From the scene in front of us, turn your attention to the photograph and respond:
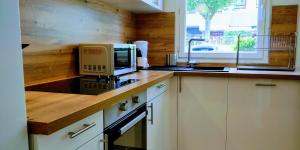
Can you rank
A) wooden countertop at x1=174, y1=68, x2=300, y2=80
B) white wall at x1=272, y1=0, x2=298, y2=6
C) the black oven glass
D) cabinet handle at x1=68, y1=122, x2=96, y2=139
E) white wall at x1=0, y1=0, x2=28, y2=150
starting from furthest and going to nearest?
1. white wall at x1=272, y1=0, x2=298, y2=6
2. wooden countertop at x1=174, y1=68, x2=300, y2=80
3. the black oven glass
4. cabinet handle at x1=68, y1=122, x2=96, y2=139
5. white wall at x1=0, y1=0, x2=28, y2=150

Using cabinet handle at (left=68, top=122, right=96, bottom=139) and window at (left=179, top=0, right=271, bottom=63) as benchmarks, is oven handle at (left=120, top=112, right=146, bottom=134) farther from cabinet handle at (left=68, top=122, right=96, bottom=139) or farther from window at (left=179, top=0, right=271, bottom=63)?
window at (left=179, top=0, right=271, bottom=63)

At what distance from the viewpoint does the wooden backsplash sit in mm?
1468

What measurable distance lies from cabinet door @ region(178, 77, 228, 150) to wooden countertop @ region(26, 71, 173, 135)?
3.29 ft

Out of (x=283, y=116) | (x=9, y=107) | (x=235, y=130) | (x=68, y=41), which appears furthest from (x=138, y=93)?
(x=283, y=116)

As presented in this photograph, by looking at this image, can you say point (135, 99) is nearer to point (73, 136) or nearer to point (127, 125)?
point (127, 125)

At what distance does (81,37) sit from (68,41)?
5.9 inches

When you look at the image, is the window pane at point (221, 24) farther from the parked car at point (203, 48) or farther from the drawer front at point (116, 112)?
the drawer front at point (116, 112)

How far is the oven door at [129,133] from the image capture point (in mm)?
1224

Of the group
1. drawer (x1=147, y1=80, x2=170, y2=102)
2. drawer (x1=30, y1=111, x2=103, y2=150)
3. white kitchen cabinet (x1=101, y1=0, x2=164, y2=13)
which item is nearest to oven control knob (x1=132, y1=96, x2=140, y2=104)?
drawer (x1=147, y1=80, x2=170, y2=102)

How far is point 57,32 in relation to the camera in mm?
1680

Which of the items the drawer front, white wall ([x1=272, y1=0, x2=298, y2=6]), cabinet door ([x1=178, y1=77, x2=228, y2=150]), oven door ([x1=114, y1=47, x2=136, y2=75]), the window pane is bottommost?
cabinet door ([x1=178, y1=77, x2=228, y2=150])

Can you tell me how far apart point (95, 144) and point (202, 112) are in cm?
138

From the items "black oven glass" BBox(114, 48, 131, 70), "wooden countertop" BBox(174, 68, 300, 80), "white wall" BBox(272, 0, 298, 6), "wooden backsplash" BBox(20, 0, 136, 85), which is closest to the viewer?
"wooden backsplash" BBox(20, 0, 136, 85)

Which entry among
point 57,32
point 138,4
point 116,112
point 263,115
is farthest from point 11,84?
point 263,115
